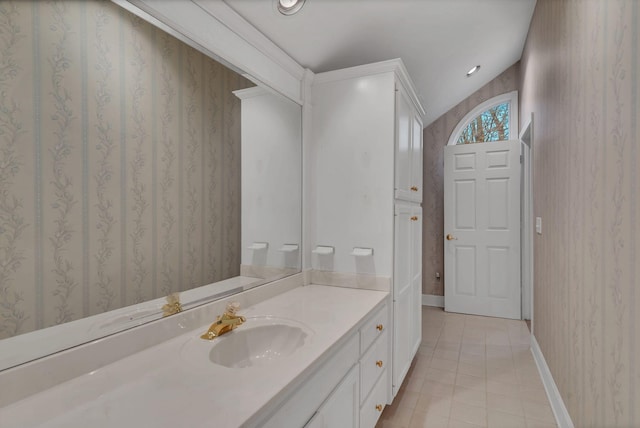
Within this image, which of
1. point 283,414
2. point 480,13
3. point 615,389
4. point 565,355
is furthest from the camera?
point 480,13

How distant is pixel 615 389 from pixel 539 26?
103 inches

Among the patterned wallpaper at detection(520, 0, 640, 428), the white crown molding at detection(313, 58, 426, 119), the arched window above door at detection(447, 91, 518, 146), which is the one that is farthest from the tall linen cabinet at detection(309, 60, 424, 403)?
the arched window above door at detection(447, 91, 518, 146)

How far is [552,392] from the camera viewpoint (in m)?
2.06

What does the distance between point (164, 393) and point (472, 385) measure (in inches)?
86.8

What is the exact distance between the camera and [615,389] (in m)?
1.16

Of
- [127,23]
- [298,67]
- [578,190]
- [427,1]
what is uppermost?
[427,1]

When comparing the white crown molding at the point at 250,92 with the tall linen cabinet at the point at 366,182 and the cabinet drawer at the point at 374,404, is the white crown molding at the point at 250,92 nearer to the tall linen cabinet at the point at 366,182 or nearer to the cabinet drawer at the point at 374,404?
the tall linen cabinet at the point at 366,182

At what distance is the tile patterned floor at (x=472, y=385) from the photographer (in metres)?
1.95

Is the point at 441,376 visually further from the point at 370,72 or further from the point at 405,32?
the point at 405,32

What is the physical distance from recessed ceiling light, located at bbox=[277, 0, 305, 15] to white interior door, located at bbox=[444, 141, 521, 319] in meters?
2.80

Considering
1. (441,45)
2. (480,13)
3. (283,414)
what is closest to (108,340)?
(283,414)

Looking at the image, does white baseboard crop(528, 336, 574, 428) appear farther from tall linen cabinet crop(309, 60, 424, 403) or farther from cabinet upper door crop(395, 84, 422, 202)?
cabinet upper door crop(395, 84, 422, 202)

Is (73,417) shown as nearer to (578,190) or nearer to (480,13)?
(578,190)

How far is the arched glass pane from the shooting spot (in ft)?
13.6
